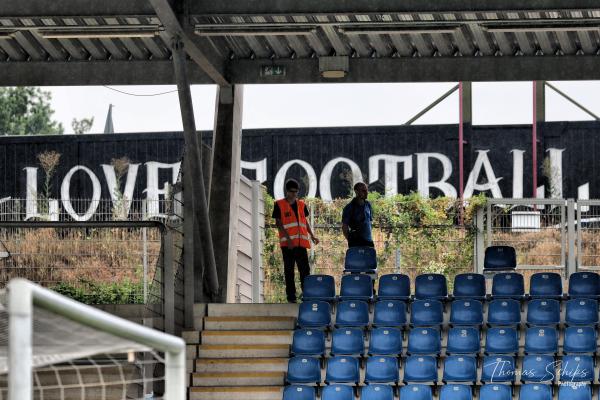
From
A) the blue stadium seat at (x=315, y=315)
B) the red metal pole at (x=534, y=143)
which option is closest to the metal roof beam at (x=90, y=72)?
the blue stadium seat at (x=315, y=315)

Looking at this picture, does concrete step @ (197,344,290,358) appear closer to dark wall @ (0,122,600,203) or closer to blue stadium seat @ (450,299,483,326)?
blue stadium seat @ (450,299,483,326)

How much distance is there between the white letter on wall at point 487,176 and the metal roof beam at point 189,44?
1129 centimetres

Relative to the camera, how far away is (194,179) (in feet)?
54.3

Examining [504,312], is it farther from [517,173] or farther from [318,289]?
[517,173]

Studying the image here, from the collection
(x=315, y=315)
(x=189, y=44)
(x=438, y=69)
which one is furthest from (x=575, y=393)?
(x=189, y=44)

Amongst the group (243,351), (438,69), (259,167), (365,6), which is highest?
(365,6)

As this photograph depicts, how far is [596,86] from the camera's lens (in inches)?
1518

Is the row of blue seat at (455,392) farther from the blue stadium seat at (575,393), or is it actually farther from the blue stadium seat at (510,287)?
the blue stadium seat at (510,287)

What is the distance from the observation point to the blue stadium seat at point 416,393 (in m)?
14.1

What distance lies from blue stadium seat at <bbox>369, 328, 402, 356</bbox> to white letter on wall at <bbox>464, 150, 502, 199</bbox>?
13.2m

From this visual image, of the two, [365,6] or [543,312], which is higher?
[365,6]

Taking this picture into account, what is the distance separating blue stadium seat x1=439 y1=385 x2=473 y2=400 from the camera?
14102mm

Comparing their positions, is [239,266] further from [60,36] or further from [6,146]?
[6,146]

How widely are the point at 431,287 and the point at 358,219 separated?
1.47m
